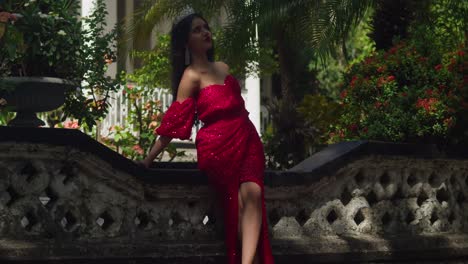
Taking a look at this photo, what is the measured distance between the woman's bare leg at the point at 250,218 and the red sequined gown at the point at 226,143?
43 millimetres

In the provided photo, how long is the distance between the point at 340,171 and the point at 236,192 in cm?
126

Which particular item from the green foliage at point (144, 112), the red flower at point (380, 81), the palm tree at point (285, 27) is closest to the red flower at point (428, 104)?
the red flower at point (380, 81)

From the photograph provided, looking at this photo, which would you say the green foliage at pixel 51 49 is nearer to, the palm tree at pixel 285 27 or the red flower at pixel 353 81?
the red flower at pixel 353 81

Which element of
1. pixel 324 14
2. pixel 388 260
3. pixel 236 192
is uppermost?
pixel 324 14

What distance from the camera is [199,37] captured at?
6090 mm

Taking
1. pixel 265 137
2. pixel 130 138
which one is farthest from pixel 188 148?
pixel 130 138

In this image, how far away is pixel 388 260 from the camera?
7.05m

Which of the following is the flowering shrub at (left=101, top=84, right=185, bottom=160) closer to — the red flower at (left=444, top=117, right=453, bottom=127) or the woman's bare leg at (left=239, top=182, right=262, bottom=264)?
the red flower at (left=444, top=117, right=453, bottom=127)

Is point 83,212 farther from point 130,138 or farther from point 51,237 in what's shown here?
point 130,138

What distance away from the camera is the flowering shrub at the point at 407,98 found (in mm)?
8469

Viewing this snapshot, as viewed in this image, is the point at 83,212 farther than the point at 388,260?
No

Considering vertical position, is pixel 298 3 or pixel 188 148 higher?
pixel 298 3

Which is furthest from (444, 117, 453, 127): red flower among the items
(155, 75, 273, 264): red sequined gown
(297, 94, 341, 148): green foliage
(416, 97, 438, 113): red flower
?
(297, 94, 341, 148): green foliage

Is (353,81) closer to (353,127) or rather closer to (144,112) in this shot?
(353,127)
